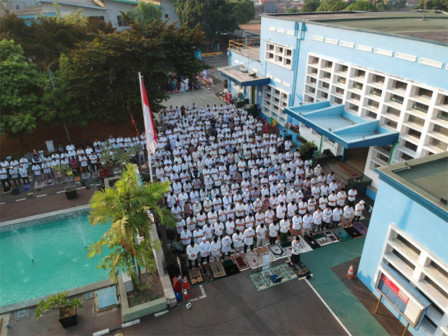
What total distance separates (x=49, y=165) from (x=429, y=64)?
1871cm

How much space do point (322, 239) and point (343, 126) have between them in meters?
6.35

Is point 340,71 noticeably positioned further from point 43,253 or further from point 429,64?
point 43,253

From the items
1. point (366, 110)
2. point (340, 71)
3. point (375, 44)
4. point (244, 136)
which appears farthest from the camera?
point (244, 136)

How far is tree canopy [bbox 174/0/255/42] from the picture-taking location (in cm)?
4772

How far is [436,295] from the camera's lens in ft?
30.3

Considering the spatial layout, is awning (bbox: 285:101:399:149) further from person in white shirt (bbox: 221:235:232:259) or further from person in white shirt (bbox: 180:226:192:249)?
person in white shirt (bbox: 180:226:192:249)

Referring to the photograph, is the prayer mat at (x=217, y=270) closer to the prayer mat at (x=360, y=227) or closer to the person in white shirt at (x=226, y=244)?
the person in white shirt at (x=226, y=244)

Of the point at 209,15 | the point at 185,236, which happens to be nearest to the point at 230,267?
the point at 185,236

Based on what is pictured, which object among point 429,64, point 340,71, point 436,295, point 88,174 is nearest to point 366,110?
point 340,71

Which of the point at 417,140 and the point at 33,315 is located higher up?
the point at 417,140

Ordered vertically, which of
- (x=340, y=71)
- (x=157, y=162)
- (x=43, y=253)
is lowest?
(x=43, y=253)

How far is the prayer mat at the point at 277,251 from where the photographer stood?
13.2 meters

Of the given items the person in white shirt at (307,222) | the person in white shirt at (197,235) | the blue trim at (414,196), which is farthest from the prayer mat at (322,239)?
the person in white shirt at (197,235)

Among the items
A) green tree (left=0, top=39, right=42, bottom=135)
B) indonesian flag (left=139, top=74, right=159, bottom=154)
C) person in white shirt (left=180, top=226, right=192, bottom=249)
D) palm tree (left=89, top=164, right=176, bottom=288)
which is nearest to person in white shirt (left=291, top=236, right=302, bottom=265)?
person in white shirt (left=180, top=226, right=192, bottom=249)
